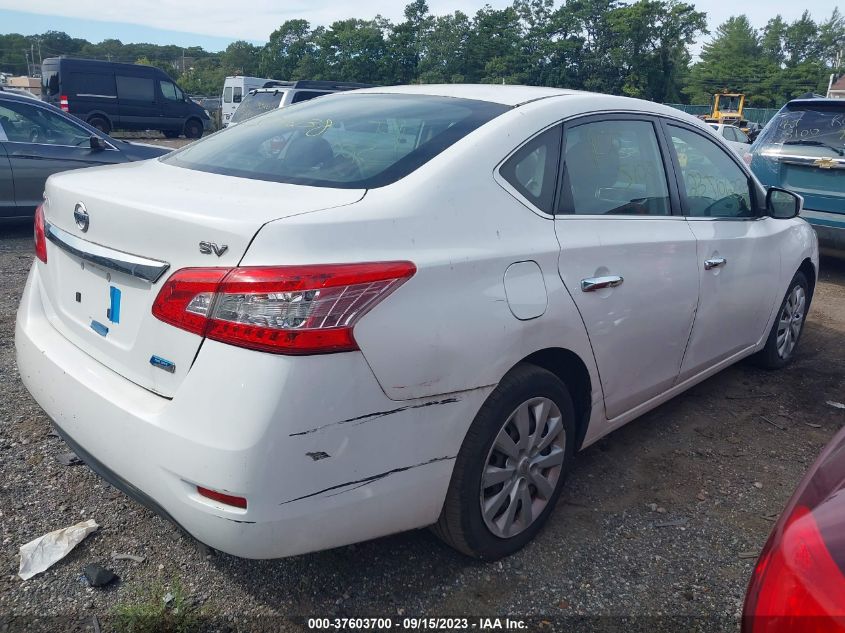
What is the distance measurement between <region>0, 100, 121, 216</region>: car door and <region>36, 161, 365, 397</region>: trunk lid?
559 centimetres

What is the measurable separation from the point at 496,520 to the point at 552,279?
0.86 meters

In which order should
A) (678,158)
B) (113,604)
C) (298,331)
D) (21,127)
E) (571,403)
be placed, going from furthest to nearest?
(21,127) < (678,158) < (571,403) < (113,604) < (298,331)

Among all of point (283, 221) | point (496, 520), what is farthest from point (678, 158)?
point (283, 221)

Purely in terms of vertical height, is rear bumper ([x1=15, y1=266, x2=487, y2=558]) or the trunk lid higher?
the trunk lid

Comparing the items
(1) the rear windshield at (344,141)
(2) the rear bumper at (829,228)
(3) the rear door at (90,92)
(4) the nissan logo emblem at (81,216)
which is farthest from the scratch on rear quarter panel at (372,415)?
(3) the rear door at (90,92)

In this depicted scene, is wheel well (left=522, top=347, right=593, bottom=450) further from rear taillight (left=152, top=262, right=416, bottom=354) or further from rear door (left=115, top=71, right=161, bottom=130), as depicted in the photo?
rear door (left=115, top=71, right=161, bottom=130)

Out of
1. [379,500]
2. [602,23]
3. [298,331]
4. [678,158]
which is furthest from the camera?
[602,23]

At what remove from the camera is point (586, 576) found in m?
2.53

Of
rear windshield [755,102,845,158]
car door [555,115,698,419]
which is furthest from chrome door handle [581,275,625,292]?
rear windshield [755,102,845,158]

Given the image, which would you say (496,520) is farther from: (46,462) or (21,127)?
(21,127)

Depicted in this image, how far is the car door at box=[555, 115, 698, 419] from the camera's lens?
2.65 metres

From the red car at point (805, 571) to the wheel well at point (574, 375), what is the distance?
117 centimetres

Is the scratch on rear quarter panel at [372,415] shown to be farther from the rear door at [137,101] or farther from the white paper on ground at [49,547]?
the rear door at [137,101]

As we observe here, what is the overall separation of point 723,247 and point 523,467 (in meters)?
Answer: 1.70
